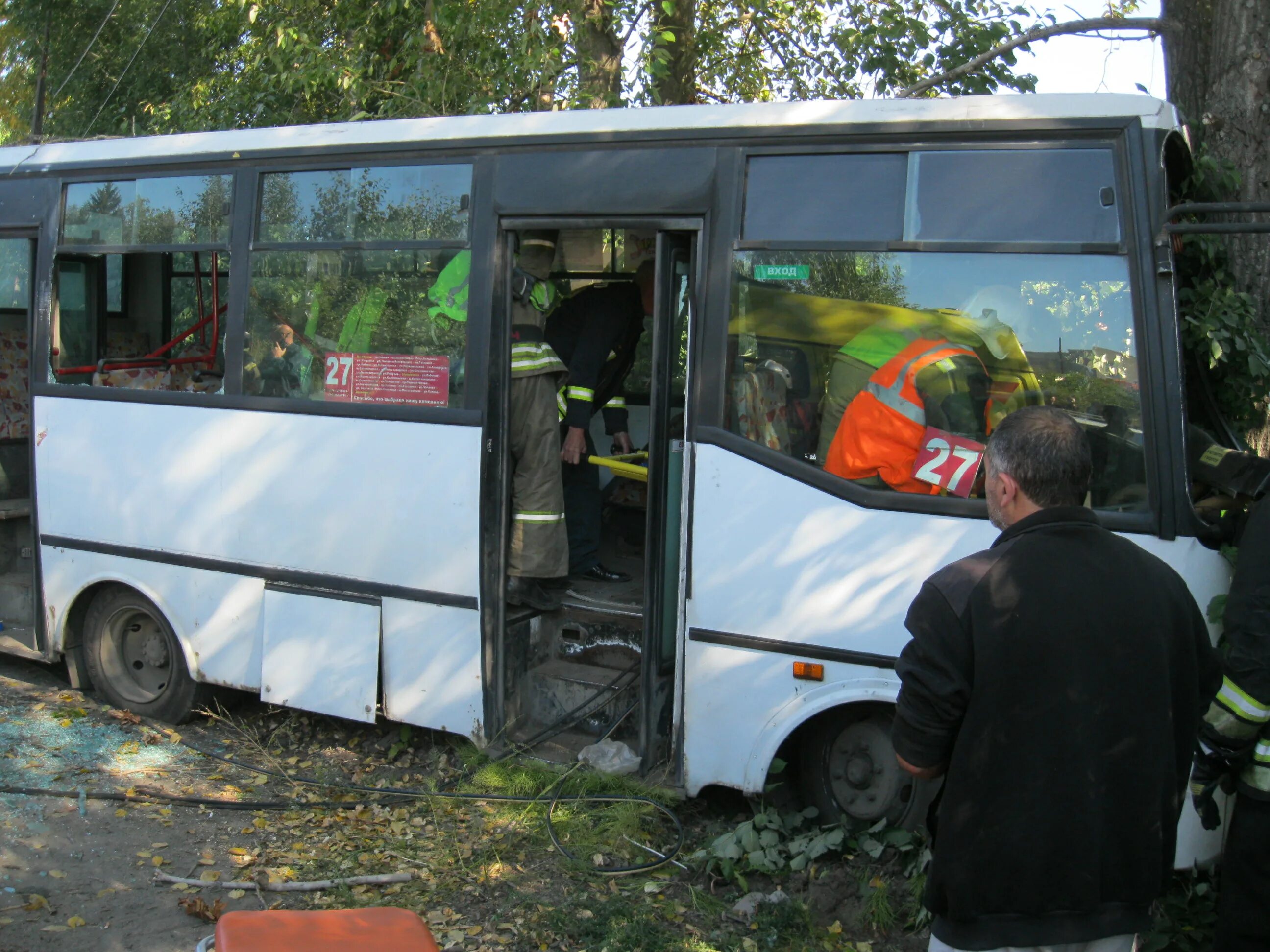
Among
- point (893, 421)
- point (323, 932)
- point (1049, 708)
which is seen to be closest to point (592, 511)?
point (893, 421)

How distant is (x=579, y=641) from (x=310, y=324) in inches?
77.7

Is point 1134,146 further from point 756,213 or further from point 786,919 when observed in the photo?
point 786,919

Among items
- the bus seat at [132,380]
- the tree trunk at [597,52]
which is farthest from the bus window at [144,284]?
the tree trunk at [597,52]

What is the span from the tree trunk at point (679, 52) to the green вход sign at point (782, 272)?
18.3ft

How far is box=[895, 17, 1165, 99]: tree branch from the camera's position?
5.40m

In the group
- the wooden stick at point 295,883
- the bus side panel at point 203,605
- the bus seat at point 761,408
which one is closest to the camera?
the wooden stick at point 295,883

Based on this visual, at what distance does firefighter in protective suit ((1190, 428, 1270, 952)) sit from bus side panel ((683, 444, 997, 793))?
0.89m

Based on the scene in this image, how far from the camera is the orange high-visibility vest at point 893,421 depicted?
4043 millimetres

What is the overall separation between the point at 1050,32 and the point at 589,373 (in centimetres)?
310

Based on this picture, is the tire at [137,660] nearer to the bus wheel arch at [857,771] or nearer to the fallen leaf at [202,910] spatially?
the fallen leaf at [202,910]

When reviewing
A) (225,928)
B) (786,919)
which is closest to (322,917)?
(225,928)

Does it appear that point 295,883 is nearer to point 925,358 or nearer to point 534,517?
point 534,517

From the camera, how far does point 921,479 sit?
13.3ft

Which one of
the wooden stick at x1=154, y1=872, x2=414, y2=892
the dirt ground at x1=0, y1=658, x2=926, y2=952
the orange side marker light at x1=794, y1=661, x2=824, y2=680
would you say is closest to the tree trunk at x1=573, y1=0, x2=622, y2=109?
the dirt ground at x1=0, y1=658, x2=926, y2=952
